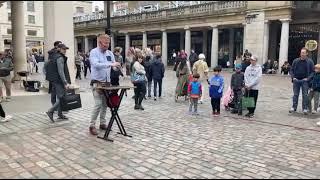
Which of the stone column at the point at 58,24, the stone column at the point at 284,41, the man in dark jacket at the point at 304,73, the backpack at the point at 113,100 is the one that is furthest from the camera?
the stone column at the point at 284,41

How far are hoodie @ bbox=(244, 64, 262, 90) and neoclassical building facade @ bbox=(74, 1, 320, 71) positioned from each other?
12.4 meters

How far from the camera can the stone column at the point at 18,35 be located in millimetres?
21047

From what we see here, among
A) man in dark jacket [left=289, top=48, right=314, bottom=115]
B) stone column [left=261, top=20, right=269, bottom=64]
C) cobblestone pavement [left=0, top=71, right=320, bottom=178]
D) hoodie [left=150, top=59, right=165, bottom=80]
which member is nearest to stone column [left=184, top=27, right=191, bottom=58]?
stone column [left=261, top=20, right=269, bottom=64]

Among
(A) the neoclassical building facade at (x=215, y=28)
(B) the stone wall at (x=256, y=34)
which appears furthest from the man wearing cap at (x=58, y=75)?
(B) the stone wall at (x=256, y=34)

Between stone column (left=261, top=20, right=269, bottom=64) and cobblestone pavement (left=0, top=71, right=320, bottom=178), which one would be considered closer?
cobblestone pavement (left=0, top=71, right=320, bottom=178)

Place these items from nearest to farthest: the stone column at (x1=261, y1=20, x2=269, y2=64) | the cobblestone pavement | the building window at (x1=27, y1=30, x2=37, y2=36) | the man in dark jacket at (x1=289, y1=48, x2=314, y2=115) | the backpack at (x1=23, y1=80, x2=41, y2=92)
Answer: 1. the cobblestone pavement
2. the man in dark jacket at (x1=289, y1=48, x2=314, y2=115)
3. the backpack at (x1=23, y1=80, x2=41, y2=92)
4. the stone column at (x1=261, y1=20, x2=269, y2=64)
5. the building window at (x1=27, y1=30, x2=37, y2=36)

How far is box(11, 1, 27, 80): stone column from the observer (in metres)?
21.0

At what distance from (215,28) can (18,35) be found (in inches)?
731

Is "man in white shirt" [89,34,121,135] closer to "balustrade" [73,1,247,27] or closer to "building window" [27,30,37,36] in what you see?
"balustrade" [73,1,247,27]

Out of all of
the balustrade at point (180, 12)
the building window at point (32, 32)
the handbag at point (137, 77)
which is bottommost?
the handbag at point (137, 77)

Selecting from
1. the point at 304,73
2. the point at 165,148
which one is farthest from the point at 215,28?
the point at 165,148

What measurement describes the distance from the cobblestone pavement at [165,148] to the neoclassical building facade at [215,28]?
1376 cm

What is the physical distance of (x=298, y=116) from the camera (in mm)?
10211

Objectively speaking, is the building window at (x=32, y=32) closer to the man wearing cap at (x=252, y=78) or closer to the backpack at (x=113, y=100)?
the man wearing cap at (x=252, y=78)
